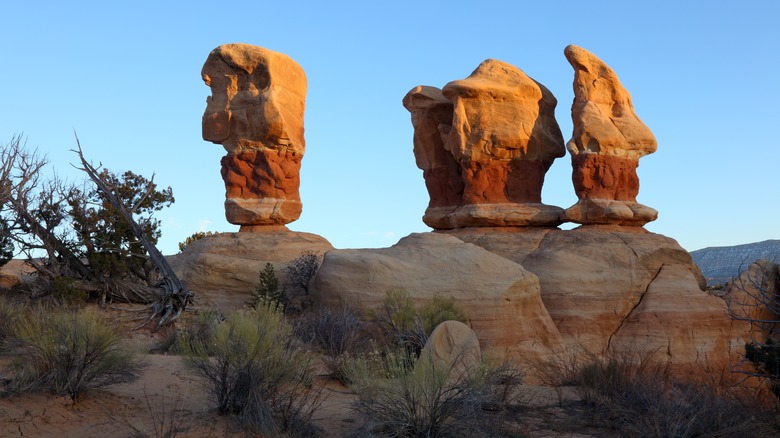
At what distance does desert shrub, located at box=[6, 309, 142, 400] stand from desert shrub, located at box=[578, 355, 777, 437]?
17.2 feet

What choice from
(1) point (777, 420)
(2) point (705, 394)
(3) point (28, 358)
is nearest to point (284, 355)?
(3) point (28, 358)

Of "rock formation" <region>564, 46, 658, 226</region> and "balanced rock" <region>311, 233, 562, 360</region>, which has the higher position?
"rock formation" <region>564, 46, 658, 226</region>

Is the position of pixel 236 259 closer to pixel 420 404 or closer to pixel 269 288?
pixel 269 288

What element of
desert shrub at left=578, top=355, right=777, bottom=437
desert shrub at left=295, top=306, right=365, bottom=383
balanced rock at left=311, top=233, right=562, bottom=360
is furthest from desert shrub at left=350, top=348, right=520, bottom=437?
balanced rock at left=311, top=233, right=562, bottom=360

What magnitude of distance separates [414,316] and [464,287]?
1662mm

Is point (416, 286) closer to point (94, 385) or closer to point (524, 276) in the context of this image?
point (524, 276)

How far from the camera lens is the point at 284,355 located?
8.21 meters

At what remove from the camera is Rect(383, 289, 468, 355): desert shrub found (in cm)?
1200

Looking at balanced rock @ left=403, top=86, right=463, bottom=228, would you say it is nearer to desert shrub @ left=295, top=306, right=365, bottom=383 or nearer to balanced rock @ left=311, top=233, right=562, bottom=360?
balanced rock @ left=311, top=233, right=562, bottom=360

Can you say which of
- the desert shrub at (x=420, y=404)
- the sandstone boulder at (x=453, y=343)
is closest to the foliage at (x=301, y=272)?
the sandstone boulder at (x=453, y=343)

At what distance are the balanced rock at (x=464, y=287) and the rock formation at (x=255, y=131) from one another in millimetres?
3984

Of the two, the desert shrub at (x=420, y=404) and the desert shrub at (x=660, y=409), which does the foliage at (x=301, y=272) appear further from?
the desert shrub at (x=420, y=404)

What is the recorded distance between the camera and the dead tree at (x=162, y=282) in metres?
14.7

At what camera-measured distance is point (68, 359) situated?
8.45 m
